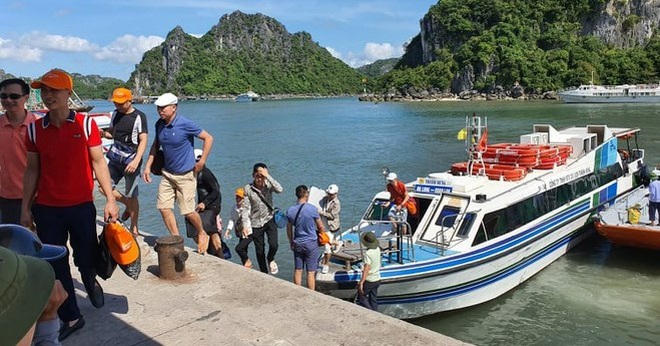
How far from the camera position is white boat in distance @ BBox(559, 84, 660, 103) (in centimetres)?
9038

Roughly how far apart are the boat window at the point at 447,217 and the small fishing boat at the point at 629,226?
15.4 feet

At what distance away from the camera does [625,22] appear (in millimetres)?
153000

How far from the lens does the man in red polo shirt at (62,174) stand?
15.5 feet

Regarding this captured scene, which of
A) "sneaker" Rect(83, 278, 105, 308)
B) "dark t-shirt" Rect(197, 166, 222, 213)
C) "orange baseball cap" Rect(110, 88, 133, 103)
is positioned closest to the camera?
"sneaker" Rect(83, 278, 105, 308)

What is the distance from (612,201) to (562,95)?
100 metres

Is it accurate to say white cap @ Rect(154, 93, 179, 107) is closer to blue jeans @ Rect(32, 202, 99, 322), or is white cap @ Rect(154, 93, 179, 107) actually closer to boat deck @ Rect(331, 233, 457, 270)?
blue jeans @ Rect(32, 202, 99, 322)

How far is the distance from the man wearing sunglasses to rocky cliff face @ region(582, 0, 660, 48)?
573ft

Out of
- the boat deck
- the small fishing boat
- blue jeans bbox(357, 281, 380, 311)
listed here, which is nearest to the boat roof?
the small fishing boat

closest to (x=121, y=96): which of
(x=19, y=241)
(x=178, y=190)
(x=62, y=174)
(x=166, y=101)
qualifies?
(x=166, y=101)

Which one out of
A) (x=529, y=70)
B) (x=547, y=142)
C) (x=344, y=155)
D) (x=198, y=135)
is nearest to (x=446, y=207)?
(x=198, y=135)

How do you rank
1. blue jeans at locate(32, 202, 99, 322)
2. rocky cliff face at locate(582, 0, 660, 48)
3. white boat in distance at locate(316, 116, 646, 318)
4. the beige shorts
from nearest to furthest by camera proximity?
blue jeans at locate(32, 202, 99, 322) → the beige shorts → white boat in distance at locate(316, 116, 646, 318) → rocky cliff face at locate(582, 0, 660, 48)

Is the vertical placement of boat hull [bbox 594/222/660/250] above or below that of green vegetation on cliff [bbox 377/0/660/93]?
below

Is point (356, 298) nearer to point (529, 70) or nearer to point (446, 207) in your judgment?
point (446, 207)

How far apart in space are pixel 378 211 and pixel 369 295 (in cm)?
331
